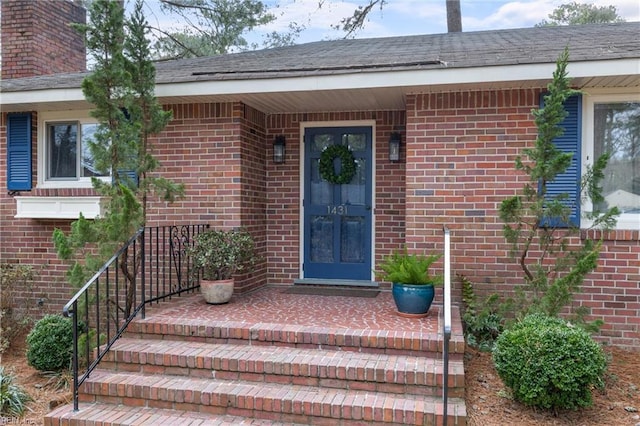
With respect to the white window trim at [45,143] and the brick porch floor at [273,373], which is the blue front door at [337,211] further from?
the white window trim at [45,143]

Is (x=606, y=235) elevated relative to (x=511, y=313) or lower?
elevated

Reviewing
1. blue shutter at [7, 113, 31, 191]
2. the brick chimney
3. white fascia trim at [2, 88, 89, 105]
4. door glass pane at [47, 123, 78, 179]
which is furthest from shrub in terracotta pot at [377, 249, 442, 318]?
the brick chimney

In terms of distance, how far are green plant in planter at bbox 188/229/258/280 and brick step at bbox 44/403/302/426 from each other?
157cm

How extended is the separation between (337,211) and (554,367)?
346 cm

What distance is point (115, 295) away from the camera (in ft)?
16.7

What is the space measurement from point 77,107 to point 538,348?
572cm

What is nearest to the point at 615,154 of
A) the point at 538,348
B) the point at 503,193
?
the point at 503,193

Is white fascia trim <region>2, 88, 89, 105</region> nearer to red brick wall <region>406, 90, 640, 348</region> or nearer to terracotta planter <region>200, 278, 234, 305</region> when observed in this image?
terracotta planter <region>200, 278, 234, 305</region>

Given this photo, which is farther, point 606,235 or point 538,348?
point 606,235

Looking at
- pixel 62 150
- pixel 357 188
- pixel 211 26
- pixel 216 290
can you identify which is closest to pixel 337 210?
pixel 357 188

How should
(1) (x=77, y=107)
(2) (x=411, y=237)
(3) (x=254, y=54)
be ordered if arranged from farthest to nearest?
(3) (x=254, y=54)
(1) (x=77, y=107)
(2) (x=411, y=237)

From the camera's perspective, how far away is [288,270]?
6488 mm

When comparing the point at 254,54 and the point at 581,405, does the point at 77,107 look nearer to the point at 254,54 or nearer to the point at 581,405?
the point at 254,54

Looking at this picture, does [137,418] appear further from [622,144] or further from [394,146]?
[622,144]
